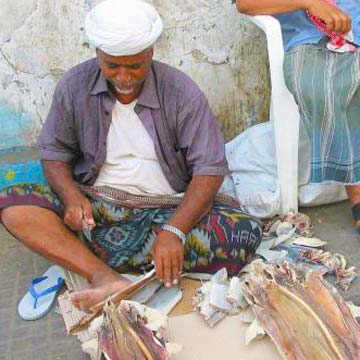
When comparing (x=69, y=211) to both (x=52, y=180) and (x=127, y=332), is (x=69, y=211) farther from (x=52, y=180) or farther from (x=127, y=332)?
(x=127, y=332)

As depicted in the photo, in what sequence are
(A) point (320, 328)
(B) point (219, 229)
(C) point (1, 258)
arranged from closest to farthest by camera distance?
(A) point (320, 328)
(B) point (219, 229)
(C) point (1, 258)

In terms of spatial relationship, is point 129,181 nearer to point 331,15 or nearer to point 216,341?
point 216,341

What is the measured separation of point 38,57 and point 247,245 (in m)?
1.55

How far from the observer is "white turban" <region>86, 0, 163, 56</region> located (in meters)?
2.57

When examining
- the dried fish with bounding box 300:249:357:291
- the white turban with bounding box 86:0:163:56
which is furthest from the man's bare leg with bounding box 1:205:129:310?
the dried fish with bounding box 300:249:357:291

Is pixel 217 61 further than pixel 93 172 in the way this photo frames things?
Yes

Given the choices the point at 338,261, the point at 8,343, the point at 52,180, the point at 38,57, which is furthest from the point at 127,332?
the point at 38,57

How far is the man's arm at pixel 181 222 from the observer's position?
8.66 ft

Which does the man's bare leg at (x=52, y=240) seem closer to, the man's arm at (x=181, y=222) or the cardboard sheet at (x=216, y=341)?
the man's arm at (x=181, y=222)

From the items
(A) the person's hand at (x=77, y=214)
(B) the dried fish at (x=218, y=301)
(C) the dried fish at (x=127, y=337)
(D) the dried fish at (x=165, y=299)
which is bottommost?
(D) the dried fish at (x=165, y=299)

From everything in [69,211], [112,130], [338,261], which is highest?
[112,130]

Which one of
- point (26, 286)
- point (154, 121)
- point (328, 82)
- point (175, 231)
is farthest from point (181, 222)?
point (328, 82)

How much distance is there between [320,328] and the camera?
2.31 metres

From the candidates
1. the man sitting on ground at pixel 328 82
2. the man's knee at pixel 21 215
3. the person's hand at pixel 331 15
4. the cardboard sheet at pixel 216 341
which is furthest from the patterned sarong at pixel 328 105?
the man's knee at pixel 21 215
